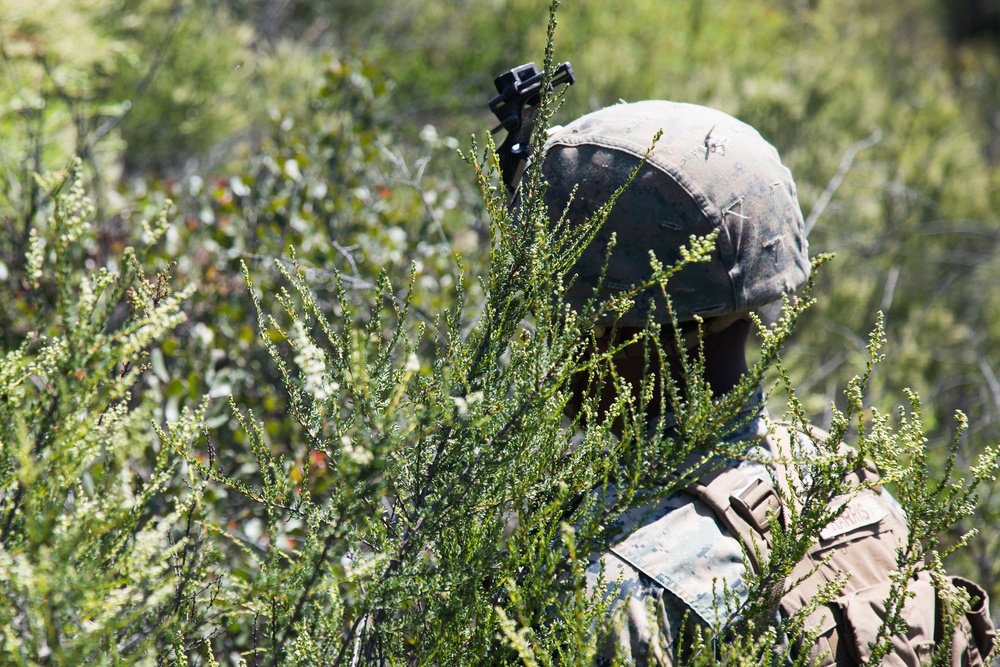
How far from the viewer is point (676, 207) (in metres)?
1.64

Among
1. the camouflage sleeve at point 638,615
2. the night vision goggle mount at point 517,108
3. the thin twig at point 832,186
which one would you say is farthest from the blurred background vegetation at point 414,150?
the camouflage sleeve at point 638,615

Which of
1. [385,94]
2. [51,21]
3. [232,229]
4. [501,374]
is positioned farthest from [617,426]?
[51,21]

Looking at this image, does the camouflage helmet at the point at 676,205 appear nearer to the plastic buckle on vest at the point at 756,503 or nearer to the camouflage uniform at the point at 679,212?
the camouflage uniform at the point at 679,212

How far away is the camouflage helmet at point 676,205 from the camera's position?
1.64 m

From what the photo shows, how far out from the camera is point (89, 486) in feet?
6.85

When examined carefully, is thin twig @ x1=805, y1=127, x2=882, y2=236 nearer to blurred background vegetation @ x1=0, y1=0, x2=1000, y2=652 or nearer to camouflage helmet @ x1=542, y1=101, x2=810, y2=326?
blurred background vegetation @ x1=0, y1=0, x2=1000, y2=652

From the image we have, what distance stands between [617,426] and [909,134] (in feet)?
25.2

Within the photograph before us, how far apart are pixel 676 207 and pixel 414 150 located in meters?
4.73

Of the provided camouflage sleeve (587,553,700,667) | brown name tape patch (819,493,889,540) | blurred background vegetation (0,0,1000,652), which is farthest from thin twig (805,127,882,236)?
camouflage sleeve (587,553,700,667)

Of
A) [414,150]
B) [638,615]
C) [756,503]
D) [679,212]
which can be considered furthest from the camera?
[414,150]

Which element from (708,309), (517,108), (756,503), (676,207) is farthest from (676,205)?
(756,503)

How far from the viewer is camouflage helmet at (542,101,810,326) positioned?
1.64 metres

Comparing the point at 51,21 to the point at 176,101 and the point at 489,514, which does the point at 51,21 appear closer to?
the point at 176,101

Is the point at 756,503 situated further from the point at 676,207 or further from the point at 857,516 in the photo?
the point at 676,207
